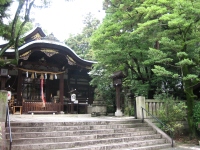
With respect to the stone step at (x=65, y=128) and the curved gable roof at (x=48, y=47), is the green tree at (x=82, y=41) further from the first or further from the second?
the stone step at (x=65, y=128)

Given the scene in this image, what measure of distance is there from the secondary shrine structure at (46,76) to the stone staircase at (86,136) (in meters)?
8.19

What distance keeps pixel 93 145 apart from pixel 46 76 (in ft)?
34.9

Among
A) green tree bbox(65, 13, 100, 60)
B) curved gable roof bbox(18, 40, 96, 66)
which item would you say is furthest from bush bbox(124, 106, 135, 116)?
green tree bbox(65, 13, 100, 60)

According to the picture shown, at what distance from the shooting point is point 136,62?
1209 cm

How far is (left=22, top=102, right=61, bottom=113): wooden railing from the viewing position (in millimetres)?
15253

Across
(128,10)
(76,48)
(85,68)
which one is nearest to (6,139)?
(128,10)

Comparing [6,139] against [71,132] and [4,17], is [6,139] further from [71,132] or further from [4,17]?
[4,17]

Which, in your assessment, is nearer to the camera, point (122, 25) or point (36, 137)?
point (36, 137)

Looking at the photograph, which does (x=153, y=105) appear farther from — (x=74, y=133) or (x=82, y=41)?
(x=82, y=41)

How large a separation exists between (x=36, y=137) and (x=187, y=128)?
7.38 metres

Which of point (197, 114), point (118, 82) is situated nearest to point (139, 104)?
point (197, 114)

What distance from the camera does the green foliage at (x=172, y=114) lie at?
9484 millimetres

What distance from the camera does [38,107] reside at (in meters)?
15.7

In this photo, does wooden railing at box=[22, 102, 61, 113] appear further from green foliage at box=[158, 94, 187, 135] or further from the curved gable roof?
green foliage at box=[158, 94, 187, 135]
